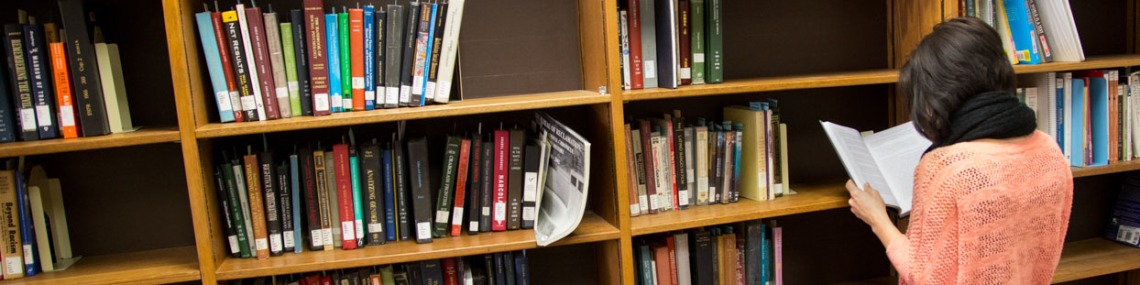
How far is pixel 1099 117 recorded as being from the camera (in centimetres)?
229

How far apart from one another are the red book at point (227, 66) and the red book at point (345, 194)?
8.6 inches

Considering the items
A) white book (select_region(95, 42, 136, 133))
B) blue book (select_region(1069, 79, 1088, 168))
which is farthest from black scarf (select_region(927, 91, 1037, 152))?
white book (select_region(95, 42, 136, 133))

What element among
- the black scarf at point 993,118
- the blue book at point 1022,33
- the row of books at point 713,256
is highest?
the blue book at point 1022,33

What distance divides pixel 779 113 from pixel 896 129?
306 millimetres

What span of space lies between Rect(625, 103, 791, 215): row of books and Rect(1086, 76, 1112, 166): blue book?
2.97 feet

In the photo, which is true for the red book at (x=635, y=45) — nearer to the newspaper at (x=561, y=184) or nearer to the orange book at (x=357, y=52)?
the newspaper at (x=561, y=184)

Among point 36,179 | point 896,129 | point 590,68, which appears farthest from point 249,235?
point 896,129

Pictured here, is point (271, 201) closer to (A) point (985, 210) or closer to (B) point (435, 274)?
(B) point (435, 274)

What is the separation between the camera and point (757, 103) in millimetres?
2141

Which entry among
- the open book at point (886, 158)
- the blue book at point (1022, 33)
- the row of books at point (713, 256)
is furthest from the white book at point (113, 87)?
the blue book at point (1022, 33)

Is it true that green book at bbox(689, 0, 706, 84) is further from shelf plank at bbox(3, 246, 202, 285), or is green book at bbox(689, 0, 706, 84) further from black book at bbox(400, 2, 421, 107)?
shelf plank at bbox(3, 246, 202, 285)

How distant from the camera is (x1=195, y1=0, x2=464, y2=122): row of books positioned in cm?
176

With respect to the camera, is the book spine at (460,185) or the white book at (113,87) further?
the book spine at (460,185)

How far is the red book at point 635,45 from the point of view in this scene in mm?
1979
